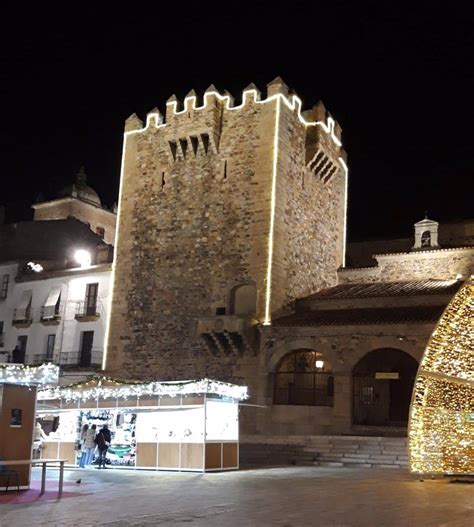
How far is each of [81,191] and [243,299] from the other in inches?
941

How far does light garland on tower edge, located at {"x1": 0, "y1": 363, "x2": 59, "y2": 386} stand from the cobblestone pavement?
2103 mm

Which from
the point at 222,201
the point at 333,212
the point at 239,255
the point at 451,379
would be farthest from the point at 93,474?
the point at 333,212

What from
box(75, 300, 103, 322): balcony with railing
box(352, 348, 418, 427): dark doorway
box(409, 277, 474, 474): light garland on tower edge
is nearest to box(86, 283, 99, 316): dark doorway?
box(75, 300, 103, 322): balcony with railing

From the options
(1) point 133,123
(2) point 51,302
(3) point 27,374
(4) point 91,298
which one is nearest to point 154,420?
(3) point 27,374

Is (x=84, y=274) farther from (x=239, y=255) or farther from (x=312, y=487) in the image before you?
(x=312, y=487)

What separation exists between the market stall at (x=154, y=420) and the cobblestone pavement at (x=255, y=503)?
1.92 metres

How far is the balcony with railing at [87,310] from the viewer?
98.0 ft

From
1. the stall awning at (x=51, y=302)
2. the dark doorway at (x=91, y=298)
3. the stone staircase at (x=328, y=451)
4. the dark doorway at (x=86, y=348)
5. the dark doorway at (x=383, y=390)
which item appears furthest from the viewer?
the stall awning at (x=51, y=302)

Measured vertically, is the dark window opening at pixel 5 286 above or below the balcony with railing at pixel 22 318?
above

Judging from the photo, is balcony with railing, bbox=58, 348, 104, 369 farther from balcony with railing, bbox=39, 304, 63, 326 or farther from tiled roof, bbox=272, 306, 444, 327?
tiled roof, bbox=272, 306, 444, 327

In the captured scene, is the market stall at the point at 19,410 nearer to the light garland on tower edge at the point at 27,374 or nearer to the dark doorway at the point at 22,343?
the light garland on tower edge at the point at 27,374

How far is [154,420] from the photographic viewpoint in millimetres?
17438

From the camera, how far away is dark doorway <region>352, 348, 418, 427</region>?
77.7ft

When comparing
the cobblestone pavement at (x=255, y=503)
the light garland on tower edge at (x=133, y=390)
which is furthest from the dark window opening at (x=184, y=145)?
the cobblestone pavement at (x=255, y=503)
